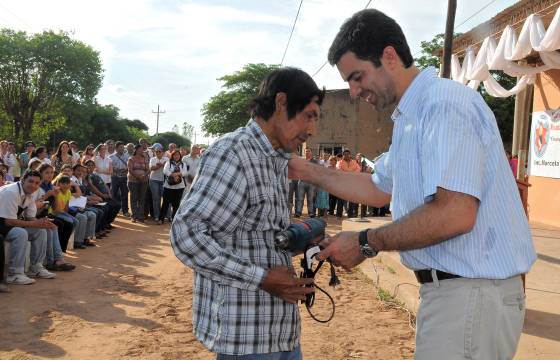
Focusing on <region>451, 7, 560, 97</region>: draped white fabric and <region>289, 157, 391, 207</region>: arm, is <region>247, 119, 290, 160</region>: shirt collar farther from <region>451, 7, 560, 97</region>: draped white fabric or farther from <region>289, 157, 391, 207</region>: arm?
<region>451, 7, 560, 97</region>: draped white fabric

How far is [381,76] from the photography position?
196 centimetres

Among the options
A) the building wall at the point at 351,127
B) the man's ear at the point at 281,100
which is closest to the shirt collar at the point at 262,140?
the man's ear at the point at 281,100

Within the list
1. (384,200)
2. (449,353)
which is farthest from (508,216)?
(384,200)

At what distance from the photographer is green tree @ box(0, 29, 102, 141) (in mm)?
36403

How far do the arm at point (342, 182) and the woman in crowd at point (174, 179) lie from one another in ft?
33.8

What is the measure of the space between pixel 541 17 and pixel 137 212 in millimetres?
10321

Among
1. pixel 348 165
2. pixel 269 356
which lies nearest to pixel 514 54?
pixel 348 165

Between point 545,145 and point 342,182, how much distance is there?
11.0 m

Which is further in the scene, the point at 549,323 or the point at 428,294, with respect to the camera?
the point at 549,323

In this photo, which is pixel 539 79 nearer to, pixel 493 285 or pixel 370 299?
pixel 370 299

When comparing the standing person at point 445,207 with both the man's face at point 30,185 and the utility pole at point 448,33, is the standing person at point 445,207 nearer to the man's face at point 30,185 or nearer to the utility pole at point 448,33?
the man's face at point 30,185

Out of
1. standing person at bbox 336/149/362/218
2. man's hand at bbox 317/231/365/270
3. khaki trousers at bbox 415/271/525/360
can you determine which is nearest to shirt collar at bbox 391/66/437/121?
man's hand at bbox 317/231/365/270

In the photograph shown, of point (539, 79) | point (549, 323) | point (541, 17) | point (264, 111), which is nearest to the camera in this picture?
point (264, 111)

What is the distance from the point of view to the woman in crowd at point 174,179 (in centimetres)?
1277
